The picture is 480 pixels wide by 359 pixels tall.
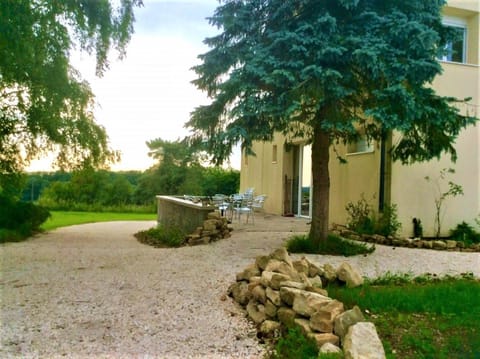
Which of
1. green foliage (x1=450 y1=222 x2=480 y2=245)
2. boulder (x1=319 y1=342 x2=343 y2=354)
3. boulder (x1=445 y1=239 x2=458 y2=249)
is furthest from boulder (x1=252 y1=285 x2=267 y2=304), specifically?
green foliage (x1=450 y1=222 x2=480 y2=245)

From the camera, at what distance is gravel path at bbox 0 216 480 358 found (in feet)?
10.1

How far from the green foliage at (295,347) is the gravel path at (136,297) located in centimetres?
18

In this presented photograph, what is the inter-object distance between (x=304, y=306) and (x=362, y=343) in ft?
2.12

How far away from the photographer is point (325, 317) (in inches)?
117

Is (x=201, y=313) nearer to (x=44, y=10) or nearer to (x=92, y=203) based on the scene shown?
(x=44, y=10)

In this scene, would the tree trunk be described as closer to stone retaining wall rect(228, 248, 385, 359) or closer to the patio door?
stone retaining wall rect(228, 248, 385, 359)

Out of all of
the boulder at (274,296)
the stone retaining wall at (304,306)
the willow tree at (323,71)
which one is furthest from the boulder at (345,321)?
the willow tree at (323,71)

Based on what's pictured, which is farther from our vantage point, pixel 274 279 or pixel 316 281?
pixel 316 281

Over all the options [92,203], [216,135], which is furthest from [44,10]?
[92,203]

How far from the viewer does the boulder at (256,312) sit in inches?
140

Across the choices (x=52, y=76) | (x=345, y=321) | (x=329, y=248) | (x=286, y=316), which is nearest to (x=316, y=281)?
(x=286, y=316)

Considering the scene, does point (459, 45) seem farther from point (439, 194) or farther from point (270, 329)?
point (270, 329)

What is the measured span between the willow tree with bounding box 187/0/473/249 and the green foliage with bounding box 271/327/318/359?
3293 millimetres

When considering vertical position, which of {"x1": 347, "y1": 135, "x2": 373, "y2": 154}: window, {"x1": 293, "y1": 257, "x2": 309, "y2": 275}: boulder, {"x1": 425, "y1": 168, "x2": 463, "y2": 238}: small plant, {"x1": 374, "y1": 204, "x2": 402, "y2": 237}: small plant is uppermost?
{"x1": 347, "y1": 135, "x2": 373, "y2": 154}: window
